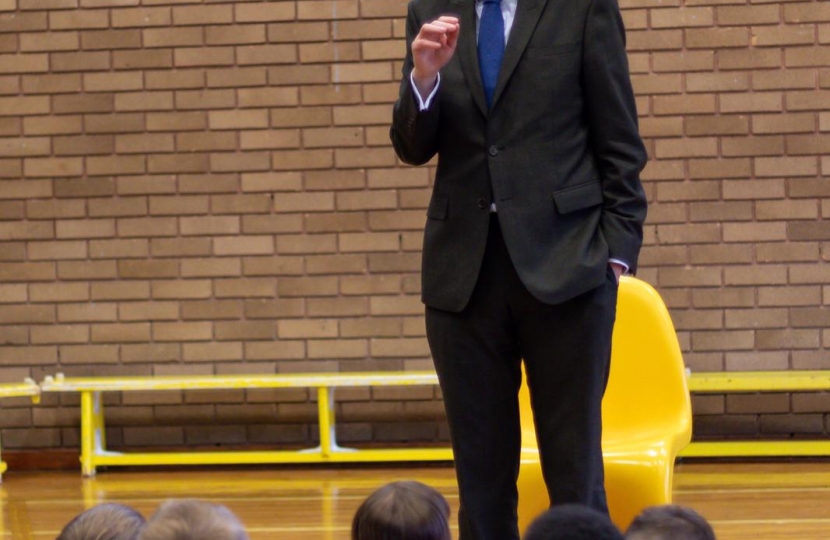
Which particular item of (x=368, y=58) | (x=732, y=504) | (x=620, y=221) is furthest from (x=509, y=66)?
(x=368, y=58)

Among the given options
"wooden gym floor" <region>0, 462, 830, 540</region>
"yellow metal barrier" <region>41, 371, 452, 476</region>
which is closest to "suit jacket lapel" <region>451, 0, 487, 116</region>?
"wooden gym floor" <region>0, 462, 830, 540</region>

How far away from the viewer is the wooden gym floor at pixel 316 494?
148 inches

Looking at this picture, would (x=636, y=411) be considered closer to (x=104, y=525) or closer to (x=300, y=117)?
(x=104, y=525)

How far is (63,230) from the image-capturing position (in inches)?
203

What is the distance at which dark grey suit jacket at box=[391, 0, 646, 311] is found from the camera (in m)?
2.11

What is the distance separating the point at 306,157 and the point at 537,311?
3.12 meters

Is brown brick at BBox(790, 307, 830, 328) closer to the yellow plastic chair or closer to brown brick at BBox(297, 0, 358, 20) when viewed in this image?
the yellow plastic chair

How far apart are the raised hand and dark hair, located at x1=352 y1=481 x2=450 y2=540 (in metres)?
0.77

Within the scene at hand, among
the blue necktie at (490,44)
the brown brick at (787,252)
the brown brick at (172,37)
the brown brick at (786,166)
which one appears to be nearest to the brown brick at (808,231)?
the brown brick at (787,252)

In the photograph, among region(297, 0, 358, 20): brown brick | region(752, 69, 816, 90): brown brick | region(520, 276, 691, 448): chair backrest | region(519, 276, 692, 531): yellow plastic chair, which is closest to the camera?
region(519, 276, 692, 531): yellow plastic chair

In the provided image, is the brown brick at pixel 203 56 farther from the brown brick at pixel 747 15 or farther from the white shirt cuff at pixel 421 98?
Result: the white shirt cuff at pixel 421 98

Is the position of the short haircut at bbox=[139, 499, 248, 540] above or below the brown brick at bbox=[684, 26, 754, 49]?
below

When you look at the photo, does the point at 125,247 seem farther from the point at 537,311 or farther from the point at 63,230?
the point at 537,311

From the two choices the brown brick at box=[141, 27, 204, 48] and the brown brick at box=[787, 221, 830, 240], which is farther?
the brown brick at box=[141, 27, 204, 48]
